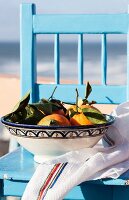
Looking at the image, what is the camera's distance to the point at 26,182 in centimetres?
108

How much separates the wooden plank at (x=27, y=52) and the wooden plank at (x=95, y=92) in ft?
0.10

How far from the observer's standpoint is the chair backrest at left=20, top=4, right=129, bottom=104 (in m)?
1.47

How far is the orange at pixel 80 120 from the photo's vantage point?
1085 mm

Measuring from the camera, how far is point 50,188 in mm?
977

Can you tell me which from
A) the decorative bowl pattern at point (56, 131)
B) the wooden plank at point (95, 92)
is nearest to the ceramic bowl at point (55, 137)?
the decorative bowl pattern at point (56, 131)

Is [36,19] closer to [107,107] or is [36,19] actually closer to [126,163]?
[126,163]

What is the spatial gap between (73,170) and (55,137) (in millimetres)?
82

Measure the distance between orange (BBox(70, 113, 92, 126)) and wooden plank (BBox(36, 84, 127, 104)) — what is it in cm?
38

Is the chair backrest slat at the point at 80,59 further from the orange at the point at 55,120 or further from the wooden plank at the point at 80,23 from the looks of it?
the orange at the point at 55,120

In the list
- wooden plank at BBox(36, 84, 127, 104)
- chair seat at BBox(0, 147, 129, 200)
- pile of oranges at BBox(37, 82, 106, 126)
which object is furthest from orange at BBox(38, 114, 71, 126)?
wooden plank at BBox(36, 84, 127, 104)

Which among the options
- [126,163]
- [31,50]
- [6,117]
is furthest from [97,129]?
[31,50]

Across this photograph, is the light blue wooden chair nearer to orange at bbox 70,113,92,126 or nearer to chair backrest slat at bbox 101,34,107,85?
chair backrest slat at bbox 101,34,107,85

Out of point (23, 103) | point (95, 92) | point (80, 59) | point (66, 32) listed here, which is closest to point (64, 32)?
point (66, 32)

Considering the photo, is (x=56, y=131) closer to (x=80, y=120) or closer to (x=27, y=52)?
(x=80, y=120)
